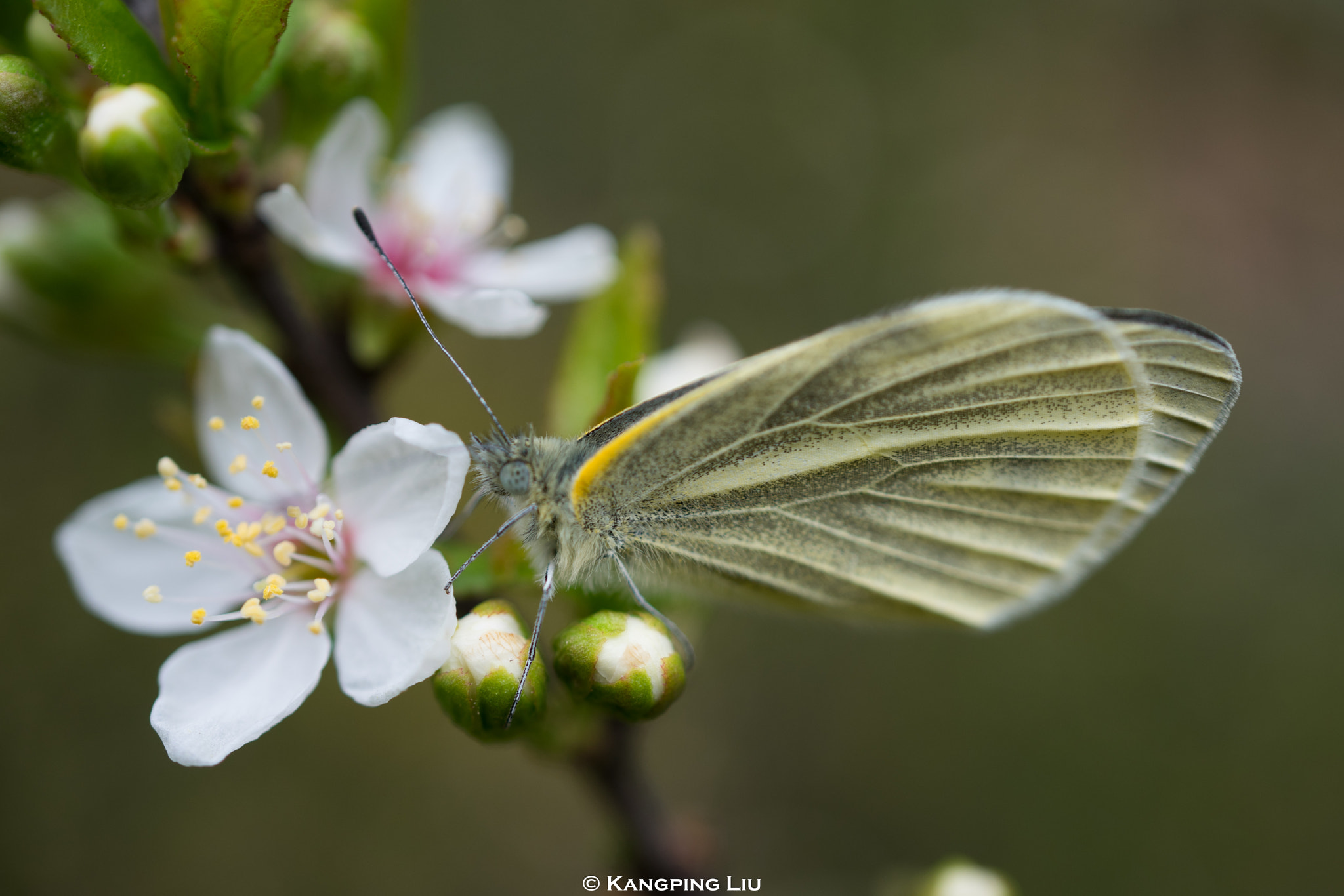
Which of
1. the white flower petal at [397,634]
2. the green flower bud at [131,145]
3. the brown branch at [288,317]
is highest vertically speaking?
the green flower bud at [131,145]

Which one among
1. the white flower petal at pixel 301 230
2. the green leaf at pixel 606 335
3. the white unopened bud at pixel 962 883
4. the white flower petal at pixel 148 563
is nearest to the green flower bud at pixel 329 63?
the white flower petal at pixel 301 230

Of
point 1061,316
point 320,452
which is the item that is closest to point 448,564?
point 320,452

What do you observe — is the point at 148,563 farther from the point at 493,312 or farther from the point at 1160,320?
the point at 1160,320

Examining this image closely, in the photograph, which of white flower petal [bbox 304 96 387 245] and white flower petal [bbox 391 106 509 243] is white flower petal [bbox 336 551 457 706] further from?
white flower petal [bbox 391 106 509 243]

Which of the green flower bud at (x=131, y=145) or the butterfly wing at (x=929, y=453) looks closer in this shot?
the green flower bud at (x=131, y=145)

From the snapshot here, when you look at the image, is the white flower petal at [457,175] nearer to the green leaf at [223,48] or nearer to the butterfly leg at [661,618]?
the green leaf at [223,48]

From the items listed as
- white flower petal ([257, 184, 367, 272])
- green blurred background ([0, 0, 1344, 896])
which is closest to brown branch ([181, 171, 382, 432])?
white flower petal ([257, 184, 367, 272])
